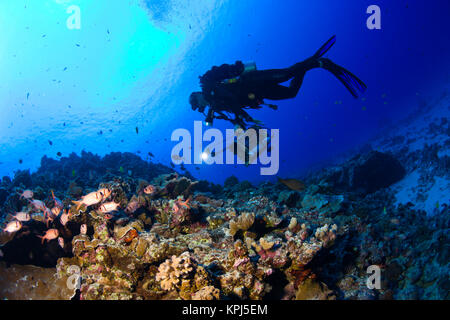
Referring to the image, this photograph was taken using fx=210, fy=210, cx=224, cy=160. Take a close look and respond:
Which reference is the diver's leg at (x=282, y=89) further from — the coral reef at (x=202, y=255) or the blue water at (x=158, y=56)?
the blue water at (x=158, y=56)

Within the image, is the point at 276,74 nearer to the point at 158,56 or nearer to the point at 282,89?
the point at 282,89

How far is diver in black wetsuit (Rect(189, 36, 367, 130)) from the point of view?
246 inches

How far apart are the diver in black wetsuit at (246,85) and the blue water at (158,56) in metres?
26.9

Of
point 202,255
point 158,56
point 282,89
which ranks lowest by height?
point 202,255

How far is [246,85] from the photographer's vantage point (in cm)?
643

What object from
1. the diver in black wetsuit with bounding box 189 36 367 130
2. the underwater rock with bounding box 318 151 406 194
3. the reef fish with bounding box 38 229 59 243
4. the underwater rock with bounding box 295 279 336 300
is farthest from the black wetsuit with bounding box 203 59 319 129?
the underwater rock with bounding box 318 151 406 194

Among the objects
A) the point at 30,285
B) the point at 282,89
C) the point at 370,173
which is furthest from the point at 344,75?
the point at 30,285

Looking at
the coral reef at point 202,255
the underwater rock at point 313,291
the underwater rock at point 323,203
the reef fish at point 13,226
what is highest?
the underwater rock at point 323,203

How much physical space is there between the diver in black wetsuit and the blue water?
88.3 ft

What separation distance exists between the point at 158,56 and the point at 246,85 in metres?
53.4

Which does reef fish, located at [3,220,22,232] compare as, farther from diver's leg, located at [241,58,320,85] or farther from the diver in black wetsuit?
diver's leg, located at [241,58,320,85]

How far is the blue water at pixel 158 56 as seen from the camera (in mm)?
41812

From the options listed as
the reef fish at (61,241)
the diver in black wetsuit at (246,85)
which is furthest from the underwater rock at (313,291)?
the reef fish at (61,241)
